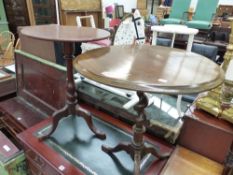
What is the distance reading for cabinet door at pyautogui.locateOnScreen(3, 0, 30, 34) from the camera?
12.3 ft

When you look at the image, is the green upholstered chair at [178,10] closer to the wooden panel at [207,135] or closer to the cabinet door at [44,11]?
the cabinet door at [44,11]

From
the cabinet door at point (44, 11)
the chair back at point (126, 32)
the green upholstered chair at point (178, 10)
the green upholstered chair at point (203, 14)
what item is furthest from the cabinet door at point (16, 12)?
the green upholstered chair at point (203, 14)

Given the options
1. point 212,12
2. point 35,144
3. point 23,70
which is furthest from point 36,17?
point 212,12

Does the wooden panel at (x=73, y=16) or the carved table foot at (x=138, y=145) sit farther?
the wooden panel at (x=73, y=16)

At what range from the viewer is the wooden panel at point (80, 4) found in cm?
428

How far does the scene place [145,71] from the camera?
0.64 m

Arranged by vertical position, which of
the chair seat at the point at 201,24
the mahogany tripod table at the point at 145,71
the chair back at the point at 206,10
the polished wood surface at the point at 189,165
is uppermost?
the chair back at the point at 206,10

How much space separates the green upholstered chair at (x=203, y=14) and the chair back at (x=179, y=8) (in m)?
0.35

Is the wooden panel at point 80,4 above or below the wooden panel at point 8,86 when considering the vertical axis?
above

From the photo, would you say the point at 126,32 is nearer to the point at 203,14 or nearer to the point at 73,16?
the point at 73,16

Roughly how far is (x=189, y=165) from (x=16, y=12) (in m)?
4.29

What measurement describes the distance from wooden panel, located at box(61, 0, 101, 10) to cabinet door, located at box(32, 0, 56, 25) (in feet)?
0.83

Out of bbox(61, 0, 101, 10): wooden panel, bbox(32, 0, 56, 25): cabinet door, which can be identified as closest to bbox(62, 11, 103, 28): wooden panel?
bbox(61, 0, 101, 10): wooden panel

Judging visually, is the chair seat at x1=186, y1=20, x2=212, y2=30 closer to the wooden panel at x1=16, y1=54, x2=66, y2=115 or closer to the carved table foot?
the wooden panel at x1=16, y1=54, x2=66, y2=115
